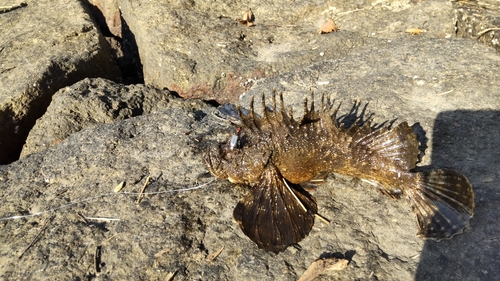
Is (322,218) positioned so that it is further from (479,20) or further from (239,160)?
(479,20)

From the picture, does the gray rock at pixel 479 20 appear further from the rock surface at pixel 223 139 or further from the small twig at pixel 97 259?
the small twig at pixel 97 259

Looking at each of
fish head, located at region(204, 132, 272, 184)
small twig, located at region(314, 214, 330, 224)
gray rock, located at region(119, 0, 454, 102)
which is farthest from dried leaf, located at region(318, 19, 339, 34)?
small twig, located at region(314, 214, 330, 224)

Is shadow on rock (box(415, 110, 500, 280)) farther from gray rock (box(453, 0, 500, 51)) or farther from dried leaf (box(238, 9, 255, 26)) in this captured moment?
dried leaf (box(238, 9, 255, 26))

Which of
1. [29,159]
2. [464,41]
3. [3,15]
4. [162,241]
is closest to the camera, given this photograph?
[162,241]

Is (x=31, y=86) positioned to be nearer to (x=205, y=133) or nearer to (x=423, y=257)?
(x=205, y=133)

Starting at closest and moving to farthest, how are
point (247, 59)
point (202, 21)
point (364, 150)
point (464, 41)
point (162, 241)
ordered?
1. point (162, 241)
2. point (364, 150)
3. point (464, 41)
4. point (247, 59)
5. point (202, 21)

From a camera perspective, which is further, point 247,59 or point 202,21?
point 202,21

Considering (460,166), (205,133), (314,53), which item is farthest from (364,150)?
(314,53)
